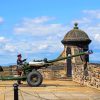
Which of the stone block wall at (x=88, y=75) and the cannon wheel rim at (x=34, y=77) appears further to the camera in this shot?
the cannon wheel rim at (x=34, y=77)

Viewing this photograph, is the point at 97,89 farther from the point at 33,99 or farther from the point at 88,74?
the point at 33,99

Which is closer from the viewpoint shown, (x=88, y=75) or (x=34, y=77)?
(x=34, y=77)

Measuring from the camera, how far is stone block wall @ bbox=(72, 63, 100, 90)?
66.8 feet

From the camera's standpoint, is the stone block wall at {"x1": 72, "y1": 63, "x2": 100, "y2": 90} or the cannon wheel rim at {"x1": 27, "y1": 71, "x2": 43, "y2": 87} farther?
the cannon wheel rim at {"x1": 27, "y1": 71, "x2": 43, "y2": 87}

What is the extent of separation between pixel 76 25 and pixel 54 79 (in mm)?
3407

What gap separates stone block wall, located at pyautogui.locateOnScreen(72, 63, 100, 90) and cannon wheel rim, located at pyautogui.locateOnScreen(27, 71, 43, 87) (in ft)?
7.42

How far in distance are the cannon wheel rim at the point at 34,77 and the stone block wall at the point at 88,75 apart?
2263 mm

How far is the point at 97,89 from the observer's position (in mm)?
20047

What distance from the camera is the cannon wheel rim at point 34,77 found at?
21.3 metres

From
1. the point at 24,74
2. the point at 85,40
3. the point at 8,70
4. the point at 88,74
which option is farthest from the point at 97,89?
the point at 8,70

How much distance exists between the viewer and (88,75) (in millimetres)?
22203

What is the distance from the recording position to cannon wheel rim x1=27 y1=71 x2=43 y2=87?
2127 centimetres

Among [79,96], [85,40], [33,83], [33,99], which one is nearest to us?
[33,99]

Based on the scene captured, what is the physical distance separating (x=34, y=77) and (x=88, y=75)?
8.55 ft
